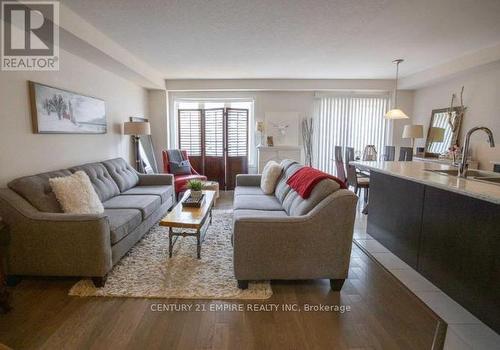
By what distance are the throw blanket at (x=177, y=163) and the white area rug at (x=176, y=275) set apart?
7.32ft

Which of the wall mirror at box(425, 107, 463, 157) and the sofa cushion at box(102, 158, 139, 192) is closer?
the sofa cushion at box(102, 158, 139, 192)

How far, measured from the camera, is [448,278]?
2.20m

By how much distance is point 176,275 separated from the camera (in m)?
2.48

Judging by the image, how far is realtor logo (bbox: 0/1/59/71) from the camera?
7.58 ft

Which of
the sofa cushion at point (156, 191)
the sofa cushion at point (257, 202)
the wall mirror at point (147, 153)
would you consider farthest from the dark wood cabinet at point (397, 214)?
the wall mirror at point (147, 153)

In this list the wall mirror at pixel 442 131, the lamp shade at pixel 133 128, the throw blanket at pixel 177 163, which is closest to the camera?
the lamp shade at pixel 133 128

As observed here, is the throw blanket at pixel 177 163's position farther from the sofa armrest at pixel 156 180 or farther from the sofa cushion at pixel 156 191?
the sofa cushion at pixel 156 191

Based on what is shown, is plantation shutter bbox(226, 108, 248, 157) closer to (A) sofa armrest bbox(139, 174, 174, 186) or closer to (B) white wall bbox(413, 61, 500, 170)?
(A) sofa armrest bbox(139, 174, 174, 186)

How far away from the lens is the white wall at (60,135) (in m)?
2.53

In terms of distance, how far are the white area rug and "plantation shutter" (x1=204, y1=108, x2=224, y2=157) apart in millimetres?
3131

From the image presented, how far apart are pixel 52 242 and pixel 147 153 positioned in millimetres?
3793

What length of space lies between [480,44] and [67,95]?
5.38 m

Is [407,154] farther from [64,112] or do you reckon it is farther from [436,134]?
[64,112]

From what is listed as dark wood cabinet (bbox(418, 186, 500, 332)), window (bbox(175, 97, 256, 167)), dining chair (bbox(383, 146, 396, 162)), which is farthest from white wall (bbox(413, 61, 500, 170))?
window (bbox(175, 97, 256, 167))
